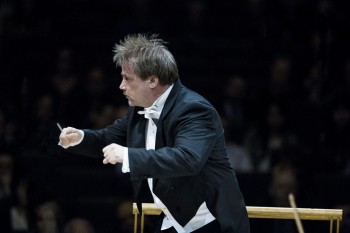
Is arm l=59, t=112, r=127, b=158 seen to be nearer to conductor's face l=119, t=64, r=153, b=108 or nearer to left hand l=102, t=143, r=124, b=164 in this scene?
conductor's face l=119, t=64, r=153, b=108

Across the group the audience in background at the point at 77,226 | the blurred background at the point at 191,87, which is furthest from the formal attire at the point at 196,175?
the audience in background at the point at 77,226

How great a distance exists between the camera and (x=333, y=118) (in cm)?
815

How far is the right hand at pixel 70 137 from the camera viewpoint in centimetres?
430

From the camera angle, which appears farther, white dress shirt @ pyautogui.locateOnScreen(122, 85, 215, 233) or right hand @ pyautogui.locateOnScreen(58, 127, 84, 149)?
right hand @ pyautogui.locateOnScreen(58, 127, 84, 149)

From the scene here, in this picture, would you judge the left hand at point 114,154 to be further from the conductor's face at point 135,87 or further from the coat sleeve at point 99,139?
the coat sleeve at point 99,139

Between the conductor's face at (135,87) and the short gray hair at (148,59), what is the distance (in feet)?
0.08

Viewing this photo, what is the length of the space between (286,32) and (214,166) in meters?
5.14

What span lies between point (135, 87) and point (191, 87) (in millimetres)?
4405

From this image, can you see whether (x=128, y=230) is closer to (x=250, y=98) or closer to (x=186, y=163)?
(x=250, y=98)

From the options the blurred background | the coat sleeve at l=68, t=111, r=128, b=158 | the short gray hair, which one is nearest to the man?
the short gray hair

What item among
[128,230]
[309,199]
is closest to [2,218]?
[128,230]

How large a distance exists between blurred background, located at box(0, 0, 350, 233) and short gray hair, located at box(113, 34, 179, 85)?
110 inches

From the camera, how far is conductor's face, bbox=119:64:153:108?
4176mm

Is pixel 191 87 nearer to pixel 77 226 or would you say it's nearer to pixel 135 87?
pixel 77 226
